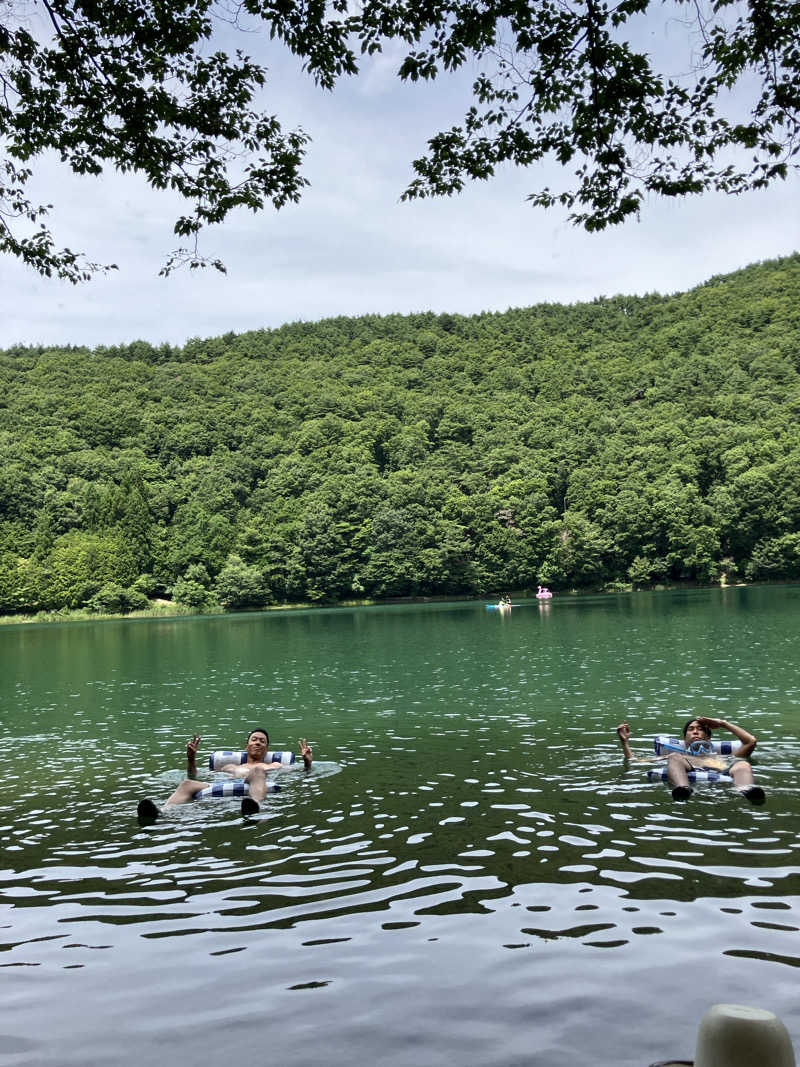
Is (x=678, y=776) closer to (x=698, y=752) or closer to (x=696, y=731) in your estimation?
(x=698, y=752)

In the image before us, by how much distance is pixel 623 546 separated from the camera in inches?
4439

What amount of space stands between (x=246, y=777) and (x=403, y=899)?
19.1 feet

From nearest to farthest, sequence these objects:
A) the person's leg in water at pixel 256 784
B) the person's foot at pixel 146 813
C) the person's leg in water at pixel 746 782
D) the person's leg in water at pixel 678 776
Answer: the person's leg in water at pixel 746 782, the person's leg in water at pixel 678 776, the person's foot at pixel 146 813, the person's leg in water at pixel 256 784

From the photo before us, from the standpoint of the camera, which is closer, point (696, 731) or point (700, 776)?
point (700, 776)

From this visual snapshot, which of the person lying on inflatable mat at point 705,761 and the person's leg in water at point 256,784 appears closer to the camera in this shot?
the person lying on inflatable mat at point 705,761

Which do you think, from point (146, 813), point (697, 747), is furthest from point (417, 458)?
point (146, 813)

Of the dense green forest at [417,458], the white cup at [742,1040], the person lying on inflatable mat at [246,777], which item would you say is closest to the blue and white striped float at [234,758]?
the person lying on inflatable mat at [246,777]

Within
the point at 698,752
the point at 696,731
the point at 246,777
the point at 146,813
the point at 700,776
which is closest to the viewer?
the point at 146,813

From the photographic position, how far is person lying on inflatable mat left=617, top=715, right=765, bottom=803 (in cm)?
1162

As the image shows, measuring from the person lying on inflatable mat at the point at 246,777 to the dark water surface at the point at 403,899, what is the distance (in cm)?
27

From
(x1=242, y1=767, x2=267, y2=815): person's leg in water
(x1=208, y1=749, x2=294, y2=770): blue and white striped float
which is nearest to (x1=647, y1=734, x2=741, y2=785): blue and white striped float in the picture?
(x1=242, y1=767, x2=267, y2=815): person's leg in water

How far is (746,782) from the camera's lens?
1202 cm

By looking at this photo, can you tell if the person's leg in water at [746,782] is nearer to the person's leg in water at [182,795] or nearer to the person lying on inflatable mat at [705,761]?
the person lying on inflatable mat at [705,761]

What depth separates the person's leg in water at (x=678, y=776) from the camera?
11.6m
